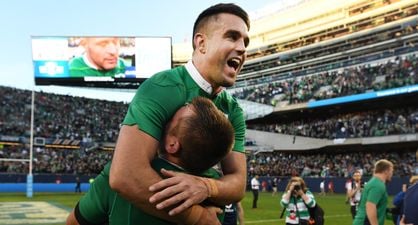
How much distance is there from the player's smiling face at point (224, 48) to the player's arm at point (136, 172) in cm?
67

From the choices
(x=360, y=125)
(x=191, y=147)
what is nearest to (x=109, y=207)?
(x=191, y=147)

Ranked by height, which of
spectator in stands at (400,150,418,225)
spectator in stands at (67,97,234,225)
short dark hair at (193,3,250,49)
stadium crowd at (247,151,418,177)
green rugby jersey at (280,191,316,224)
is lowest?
stadium crowd at (247,151,418,177)

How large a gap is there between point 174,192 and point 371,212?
18.6 feet

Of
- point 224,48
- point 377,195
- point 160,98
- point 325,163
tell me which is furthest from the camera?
point 325,163

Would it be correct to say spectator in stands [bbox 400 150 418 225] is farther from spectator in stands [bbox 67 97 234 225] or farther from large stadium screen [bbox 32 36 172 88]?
large stadium screen [bbox 32 36 172 88]

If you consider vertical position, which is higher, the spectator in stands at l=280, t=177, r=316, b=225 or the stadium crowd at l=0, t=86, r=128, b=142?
the stadium crowd at l=0, t=86, r=128, b=142

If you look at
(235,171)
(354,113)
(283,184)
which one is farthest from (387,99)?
(235,171)

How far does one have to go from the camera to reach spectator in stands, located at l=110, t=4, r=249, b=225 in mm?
2436

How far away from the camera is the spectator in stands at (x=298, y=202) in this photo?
380 inches

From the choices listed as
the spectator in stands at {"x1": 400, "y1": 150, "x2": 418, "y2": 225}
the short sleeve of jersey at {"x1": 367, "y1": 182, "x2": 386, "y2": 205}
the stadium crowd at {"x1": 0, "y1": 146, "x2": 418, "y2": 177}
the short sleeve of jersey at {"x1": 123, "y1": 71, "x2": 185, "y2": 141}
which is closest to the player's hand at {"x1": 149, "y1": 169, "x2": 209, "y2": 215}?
the short sleeve of jersey at {"x1": 123, "y1": 71, "x2": 185, "y2": 141}

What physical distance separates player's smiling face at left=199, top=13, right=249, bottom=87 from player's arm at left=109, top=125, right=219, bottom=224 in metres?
0.67

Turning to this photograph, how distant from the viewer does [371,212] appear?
7355mm

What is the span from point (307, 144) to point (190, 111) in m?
53.0

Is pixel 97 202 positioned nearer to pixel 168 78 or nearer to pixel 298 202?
pixel 168 78
